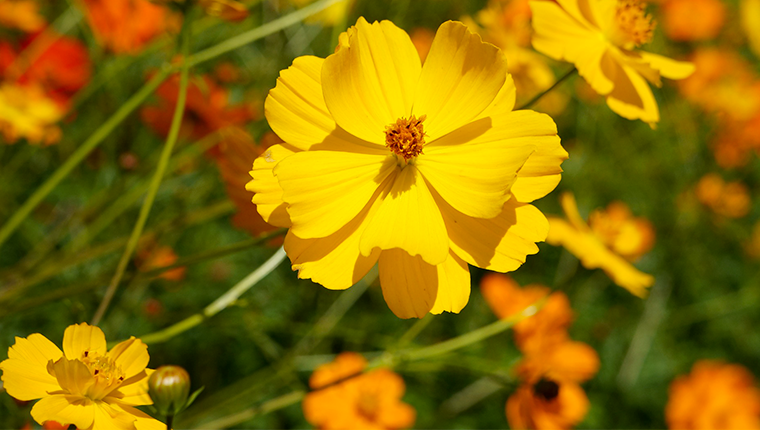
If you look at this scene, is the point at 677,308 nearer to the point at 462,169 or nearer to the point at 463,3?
the point at 463,3

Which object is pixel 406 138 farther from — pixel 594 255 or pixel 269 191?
pixel 594 255

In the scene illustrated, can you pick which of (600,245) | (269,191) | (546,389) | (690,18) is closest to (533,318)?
(600,245)

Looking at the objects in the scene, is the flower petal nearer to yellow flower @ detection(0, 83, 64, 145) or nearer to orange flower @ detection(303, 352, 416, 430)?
orange flower @ detection(303, 352, 416, 430)

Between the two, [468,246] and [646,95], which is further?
[646,95]

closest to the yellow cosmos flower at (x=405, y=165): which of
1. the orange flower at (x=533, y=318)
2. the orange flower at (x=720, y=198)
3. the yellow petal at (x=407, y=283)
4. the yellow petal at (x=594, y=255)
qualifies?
the yellow petal at (x=407, y=283)

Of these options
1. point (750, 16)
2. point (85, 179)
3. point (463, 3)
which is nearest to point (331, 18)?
point (463, 3)

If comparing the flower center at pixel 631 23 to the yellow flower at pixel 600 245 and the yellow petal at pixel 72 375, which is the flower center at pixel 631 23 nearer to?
the yellow flower at pixel 600 245
